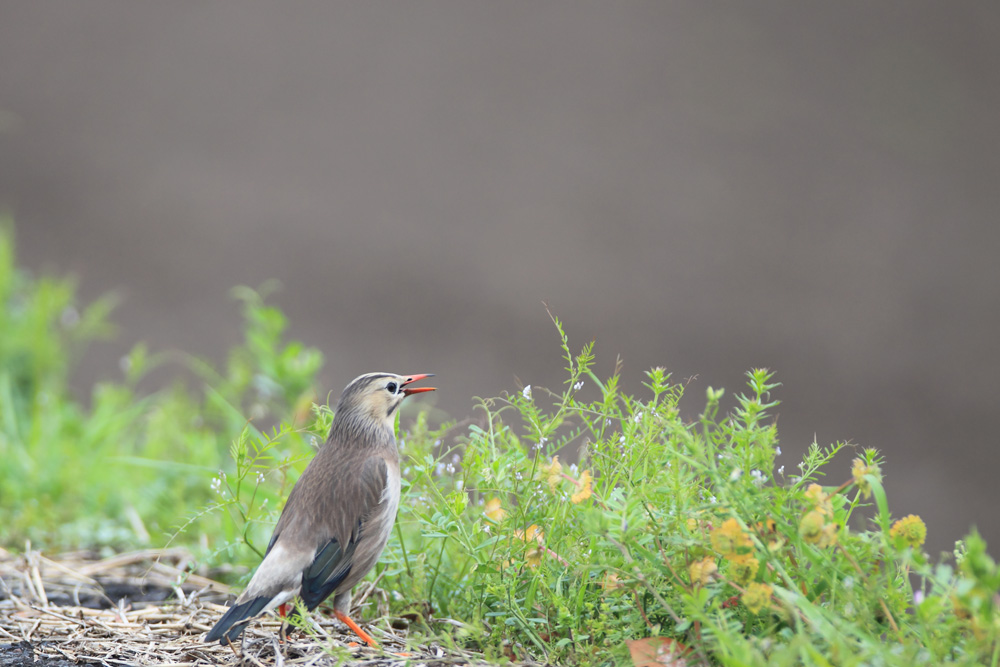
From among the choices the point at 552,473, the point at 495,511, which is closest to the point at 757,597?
the point at 552,473

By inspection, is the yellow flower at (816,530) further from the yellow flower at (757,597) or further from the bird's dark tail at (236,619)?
the bird's dark tail at (236,619)

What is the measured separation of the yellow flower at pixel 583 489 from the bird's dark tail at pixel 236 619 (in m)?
1.03

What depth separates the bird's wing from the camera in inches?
111

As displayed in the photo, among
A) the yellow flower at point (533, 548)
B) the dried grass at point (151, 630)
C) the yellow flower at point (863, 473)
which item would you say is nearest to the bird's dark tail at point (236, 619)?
the dried grass at point (151, 630)

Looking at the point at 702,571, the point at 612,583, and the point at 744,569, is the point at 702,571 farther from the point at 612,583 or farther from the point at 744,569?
the point at 612,583

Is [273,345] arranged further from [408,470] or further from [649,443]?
[649,443]

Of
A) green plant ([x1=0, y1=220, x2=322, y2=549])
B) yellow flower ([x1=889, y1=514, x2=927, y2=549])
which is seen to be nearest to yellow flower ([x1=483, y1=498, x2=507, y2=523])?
yellow flower ([x1=889, y1=514, x2=927, y2=549])

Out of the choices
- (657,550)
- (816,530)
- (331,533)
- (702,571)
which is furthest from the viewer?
(331,533)

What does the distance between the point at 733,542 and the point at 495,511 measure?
1.02 m

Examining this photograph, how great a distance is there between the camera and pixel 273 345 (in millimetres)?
5227

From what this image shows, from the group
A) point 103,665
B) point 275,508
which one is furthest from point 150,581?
point 103,665

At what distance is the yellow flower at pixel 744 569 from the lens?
7.27 ft

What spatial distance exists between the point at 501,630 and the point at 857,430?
485 centimetres

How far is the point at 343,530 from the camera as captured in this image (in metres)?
2.89
